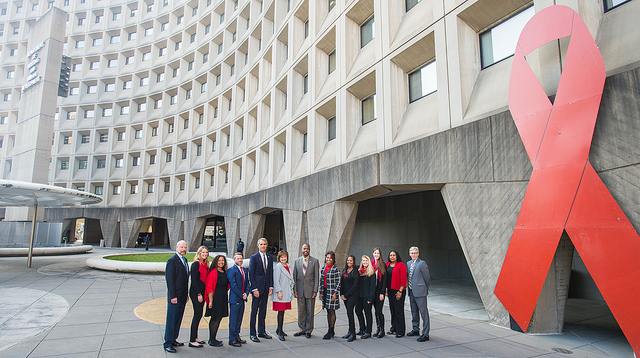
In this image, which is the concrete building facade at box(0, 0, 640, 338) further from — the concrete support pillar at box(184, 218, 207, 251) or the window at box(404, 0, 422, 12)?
the concrete support pillar at box(184, 218, 207, 251)

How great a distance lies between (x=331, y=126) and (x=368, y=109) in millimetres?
2891

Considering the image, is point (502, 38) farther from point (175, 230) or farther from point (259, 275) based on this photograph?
point (175, 230)

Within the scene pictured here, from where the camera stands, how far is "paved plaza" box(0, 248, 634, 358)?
6.13 metres

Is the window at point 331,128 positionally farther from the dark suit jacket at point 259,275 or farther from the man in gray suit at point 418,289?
the dark suit jacket at point 259,275

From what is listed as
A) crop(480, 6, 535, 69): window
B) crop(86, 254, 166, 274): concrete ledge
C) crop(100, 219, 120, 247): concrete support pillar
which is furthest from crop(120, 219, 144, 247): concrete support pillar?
crop(480, 6, 535, 69): window

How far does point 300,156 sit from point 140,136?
29.6 m

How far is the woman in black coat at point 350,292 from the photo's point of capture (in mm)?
6941

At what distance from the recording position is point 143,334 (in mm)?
7043

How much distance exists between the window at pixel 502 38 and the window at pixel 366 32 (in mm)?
5489

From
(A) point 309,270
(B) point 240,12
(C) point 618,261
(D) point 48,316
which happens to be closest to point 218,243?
(B) point 240,12

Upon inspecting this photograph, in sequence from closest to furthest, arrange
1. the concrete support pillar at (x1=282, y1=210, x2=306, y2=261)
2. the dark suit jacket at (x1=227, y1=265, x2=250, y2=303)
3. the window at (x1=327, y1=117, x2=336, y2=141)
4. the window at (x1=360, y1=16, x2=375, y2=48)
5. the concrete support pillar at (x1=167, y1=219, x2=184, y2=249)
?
the dark suit jacket at (x1=227, y1=265, x2=250, y2=303)
the window at (x1=360, y1=16, x2=375, y2=48)
the window at (x1=327, y1=117, x2=336, y2=141)
the concrete support pillar at (x1=282, y1=210, x2=306, y2=261)
the concrete support pillar at (x1=167, y1=219, x2=184, y2=249)

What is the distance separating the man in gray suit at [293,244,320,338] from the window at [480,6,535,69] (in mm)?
7187

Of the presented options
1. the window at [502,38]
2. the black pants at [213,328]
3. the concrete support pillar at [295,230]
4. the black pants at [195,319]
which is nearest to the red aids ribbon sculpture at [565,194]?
the window at [502,38]

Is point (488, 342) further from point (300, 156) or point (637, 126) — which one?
point (300, 156)
